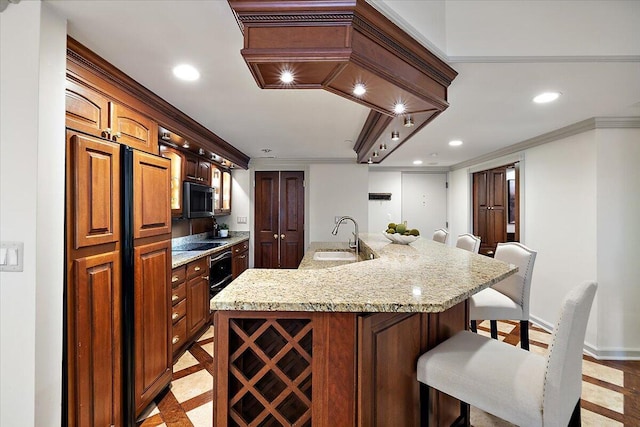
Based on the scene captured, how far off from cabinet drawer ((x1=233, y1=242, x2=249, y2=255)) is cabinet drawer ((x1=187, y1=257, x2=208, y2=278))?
1048 mm

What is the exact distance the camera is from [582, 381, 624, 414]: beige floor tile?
2017 millimetres

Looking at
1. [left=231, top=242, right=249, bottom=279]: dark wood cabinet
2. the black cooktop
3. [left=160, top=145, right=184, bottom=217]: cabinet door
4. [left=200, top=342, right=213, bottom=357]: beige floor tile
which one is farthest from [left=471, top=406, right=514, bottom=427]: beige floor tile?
[left=231, top=242, right=249, bottom=279]: dark wood cabinet

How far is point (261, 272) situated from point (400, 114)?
4.46ft

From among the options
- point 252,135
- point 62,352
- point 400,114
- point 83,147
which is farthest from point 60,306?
point 252,135

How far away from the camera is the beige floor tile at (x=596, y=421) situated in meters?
1.84

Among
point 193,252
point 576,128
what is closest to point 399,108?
point 576,128

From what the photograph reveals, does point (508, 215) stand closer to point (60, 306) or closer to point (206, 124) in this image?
point (206, 124)

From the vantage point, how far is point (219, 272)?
11.8 feet

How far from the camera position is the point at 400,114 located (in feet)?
6.50

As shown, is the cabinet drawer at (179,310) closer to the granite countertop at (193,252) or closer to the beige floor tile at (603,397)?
the granite countertop at (193,252)

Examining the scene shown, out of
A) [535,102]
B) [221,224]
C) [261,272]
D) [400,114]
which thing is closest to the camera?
[261,272]

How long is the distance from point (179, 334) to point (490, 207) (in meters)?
4.89

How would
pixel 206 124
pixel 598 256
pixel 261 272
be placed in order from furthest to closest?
1. pixel 206 124
2. pixel 598 256
3. pixel 261 272

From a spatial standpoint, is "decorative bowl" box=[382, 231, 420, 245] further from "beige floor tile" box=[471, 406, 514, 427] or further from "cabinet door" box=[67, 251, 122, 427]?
"cabinet door" box=[67, 251, 122, 427]
